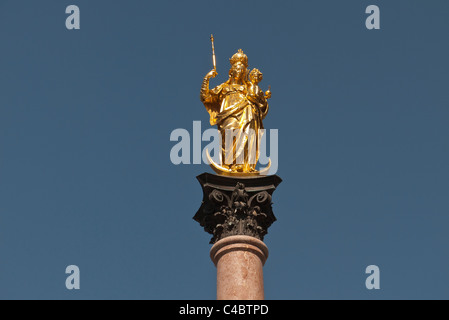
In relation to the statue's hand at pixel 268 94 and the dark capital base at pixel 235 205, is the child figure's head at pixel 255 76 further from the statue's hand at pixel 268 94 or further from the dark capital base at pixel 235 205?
the dark capital base at pixel 235 205

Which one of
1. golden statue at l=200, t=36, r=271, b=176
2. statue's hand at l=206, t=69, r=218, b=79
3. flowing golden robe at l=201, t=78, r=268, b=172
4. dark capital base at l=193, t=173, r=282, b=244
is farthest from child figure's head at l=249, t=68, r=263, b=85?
dark capital base at l=193, t=173, r=282, b=244

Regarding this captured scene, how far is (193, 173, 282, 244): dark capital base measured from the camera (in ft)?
83.4

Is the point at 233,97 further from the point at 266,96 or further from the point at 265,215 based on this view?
the point at 265,215

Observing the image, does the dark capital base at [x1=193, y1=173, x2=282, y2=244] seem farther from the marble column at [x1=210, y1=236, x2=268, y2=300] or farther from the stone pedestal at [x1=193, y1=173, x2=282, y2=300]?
the marble column at [x1=210, y1=236, x2=268, y2=300]

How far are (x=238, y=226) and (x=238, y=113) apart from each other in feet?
12.8

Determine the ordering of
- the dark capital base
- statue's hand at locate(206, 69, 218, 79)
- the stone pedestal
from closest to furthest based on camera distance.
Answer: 1. the stone pedestal
2. the dark capital base
3. statue's hand at locate(206, 69, 218, 79)

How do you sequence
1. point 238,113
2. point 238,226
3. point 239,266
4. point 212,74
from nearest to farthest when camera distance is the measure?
point 239,266, point 238,226, point 238,113, point 212,74

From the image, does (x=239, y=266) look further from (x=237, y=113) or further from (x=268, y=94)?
(x=268, y=94)

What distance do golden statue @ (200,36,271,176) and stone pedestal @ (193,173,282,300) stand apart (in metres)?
0.69

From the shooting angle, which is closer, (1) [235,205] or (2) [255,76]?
(1) [235,205]

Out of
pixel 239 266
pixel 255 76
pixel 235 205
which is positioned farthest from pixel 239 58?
pixel 239 266

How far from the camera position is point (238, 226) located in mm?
25297
